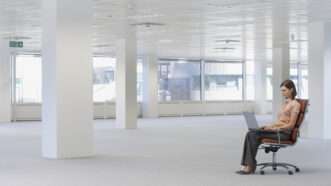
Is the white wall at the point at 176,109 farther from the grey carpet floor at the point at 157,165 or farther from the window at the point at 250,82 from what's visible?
the grey carpet floor at the point at 157,165

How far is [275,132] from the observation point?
7977 millimetres

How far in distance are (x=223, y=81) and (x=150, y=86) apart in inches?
228

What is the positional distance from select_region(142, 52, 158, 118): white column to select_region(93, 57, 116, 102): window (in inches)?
60.3

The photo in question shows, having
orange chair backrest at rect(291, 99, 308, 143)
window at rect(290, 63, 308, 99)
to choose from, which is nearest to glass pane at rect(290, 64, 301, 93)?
window at rect(290, 63, 308, 99)

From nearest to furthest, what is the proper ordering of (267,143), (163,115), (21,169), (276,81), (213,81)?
(267,143), (21,169), (276,81), (163,115), (213,81)

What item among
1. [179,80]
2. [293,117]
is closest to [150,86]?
[179,80]

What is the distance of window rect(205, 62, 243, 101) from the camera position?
A: 30641mm

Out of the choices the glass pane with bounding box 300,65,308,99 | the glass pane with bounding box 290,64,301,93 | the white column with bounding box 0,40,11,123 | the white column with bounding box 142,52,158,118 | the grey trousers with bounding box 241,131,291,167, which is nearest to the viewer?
the grey trousers with bounding box 241,131,291,167

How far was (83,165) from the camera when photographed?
901cm

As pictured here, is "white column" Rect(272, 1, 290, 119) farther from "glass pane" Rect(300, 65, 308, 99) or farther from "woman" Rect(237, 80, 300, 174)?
"glass pane" Rect(300, 65, 308, 99)

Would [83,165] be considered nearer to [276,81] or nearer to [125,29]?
[125,29]

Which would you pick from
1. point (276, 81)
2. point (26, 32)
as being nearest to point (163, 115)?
point (276, 81)

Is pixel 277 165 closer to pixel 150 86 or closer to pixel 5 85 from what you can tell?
pixel 5 85

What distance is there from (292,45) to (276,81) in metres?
3.03
